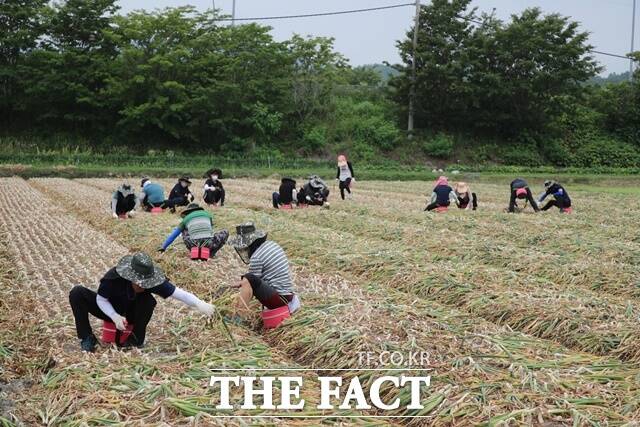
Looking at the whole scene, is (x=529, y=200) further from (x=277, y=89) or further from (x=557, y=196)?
(x=277, y=89)

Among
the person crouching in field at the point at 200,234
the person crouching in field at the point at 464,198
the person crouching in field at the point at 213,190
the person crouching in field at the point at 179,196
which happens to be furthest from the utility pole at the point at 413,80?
the person crouching in field at the point at 200,234

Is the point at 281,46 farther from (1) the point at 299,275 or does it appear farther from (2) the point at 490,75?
(1) the point at 299,275

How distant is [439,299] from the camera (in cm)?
775

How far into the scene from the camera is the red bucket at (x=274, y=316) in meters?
6.33

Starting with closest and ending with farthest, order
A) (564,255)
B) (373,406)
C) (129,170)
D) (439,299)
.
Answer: (373,406) → (439,299) → (564,255) → (129,170)

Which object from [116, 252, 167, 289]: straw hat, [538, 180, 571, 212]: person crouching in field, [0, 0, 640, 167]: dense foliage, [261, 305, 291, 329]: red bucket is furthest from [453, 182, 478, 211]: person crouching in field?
[0, 0, 640, 167]: dense foliage

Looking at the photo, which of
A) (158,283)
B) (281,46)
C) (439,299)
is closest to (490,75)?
(281,46)

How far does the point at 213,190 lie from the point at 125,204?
301 centimetres

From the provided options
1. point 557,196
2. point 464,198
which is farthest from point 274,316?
point 557,196

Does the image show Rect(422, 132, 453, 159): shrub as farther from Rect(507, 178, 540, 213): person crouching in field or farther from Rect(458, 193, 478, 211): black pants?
Rect(507, 178, 540, 213): person crouching in field

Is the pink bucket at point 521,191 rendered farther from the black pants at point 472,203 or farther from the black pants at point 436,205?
the black pants at point 436,205

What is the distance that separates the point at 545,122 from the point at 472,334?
143ft

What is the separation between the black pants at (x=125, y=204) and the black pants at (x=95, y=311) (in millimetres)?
8380

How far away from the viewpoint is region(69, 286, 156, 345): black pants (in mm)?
5613
